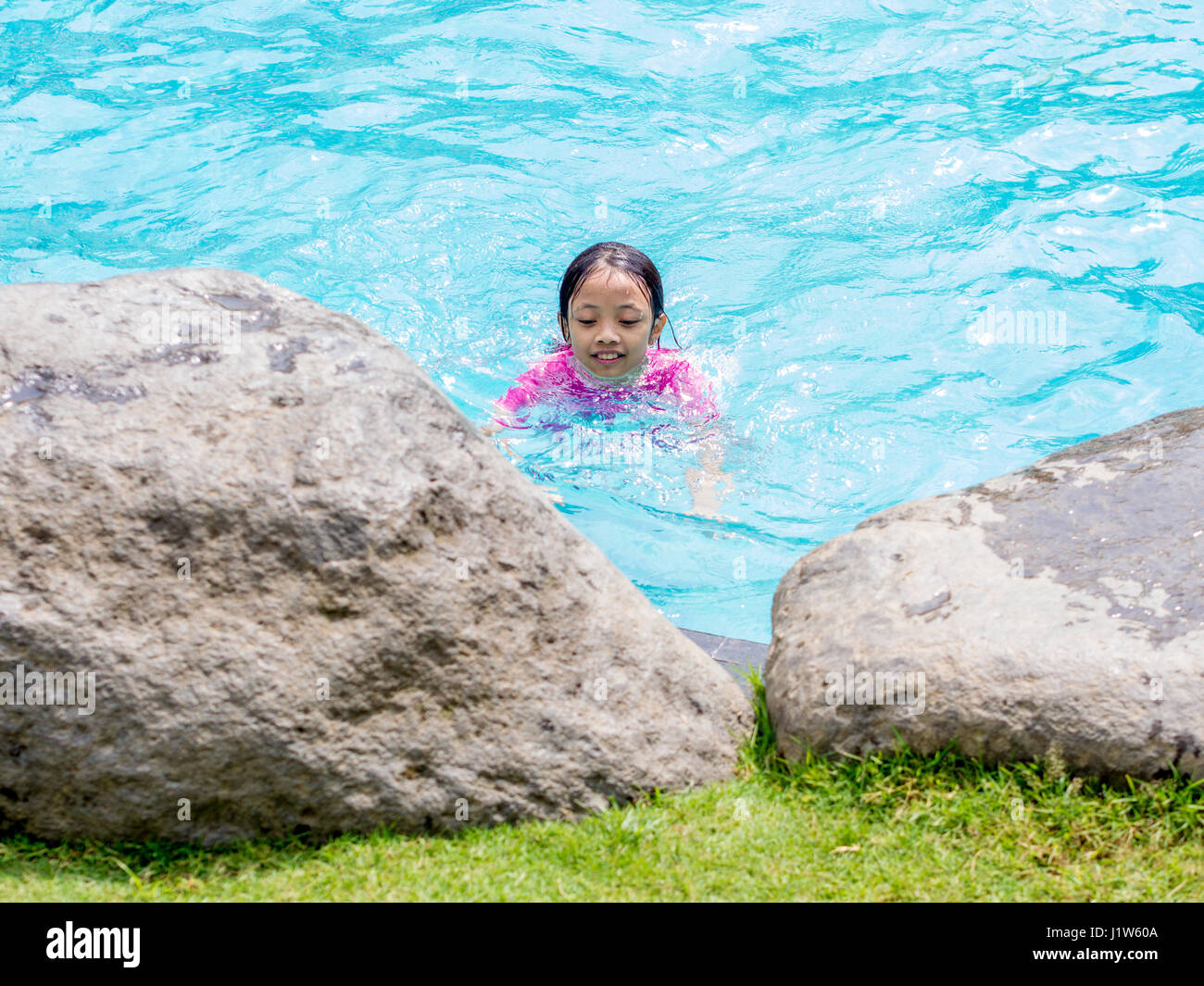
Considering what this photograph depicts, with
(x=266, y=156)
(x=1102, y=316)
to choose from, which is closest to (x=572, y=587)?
(x=1102, y=316)

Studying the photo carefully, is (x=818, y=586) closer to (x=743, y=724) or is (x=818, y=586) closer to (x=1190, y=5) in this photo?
(x=743, y=724)

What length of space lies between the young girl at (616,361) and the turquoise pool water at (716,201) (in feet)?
0.64

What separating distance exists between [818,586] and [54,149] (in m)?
7.38

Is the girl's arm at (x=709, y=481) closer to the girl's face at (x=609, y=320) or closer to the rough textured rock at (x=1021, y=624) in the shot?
the girl's face at (x=609, y=320)

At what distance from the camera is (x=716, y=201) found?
7.98m

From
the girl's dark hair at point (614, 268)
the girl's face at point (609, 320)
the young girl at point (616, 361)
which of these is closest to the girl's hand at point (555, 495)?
the young girl at point (616, 361)

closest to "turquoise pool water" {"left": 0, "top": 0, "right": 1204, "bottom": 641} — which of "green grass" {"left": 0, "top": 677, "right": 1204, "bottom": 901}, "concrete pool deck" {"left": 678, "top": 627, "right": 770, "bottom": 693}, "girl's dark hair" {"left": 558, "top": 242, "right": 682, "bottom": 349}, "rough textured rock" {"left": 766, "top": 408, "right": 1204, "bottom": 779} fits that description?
"girl's dark hair" {"left": 558, "top": 242, "right": 682, "bottom": 349}

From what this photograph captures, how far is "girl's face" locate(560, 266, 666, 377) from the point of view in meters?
5.61

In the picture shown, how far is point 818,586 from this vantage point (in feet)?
11.6

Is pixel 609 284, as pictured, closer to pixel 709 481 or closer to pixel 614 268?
pixel 614 268

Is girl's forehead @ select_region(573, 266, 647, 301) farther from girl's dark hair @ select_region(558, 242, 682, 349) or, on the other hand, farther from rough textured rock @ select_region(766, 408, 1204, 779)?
rough textured rock @ select_region(766, 408, 1204, 779)

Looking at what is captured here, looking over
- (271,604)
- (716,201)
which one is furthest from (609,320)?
(271,604)

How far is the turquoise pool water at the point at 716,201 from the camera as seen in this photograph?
20.0 ft

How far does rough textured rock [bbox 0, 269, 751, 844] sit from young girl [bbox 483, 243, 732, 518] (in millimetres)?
2560
